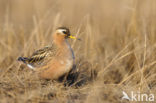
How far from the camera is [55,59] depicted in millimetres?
5617

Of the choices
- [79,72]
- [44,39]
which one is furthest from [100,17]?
[79,72]

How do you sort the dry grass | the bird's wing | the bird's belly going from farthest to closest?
the bird's wing < the bird's belly < the dry grass

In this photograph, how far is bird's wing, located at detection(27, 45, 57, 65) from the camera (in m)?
5.78

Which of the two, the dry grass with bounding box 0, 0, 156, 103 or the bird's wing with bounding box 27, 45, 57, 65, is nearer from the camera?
the dry grass with bounding box 0, 0, 156, 103

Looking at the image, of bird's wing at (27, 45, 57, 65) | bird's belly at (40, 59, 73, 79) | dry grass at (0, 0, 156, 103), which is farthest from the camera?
bird's wing at (27, 45, 57, 65)

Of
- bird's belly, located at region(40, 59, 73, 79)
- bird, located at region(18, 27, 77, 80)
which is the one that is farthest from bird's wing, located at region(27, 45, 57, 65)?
bird's belly, located at region(40, 59, 73, 79)

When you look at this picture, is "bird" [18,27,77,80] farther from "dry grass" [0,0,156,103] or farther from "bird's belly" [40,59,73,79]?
"dry grass" [0,0,156,103]

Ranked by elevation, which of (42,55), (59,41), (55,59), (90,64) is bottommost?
(90,64)

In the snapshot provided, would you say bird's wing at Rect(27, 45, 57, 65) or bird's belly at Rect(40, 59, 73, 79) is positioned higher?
bird's wing at Rect(27, 45, 57, 65)

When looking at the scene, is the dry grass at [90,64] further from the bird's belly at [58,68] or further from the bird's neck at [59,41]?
the bird's neck at [59,41]

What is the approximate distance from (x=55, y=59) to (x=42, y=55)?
374 millimetres

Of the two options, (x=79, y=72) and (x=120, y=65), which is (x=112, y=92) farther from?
(x=120, y=65)

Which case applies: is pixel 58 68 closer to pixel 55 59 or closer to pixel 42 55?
pixel 55 59

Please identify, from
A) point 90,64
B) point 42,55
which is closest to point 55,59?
point 42,55
